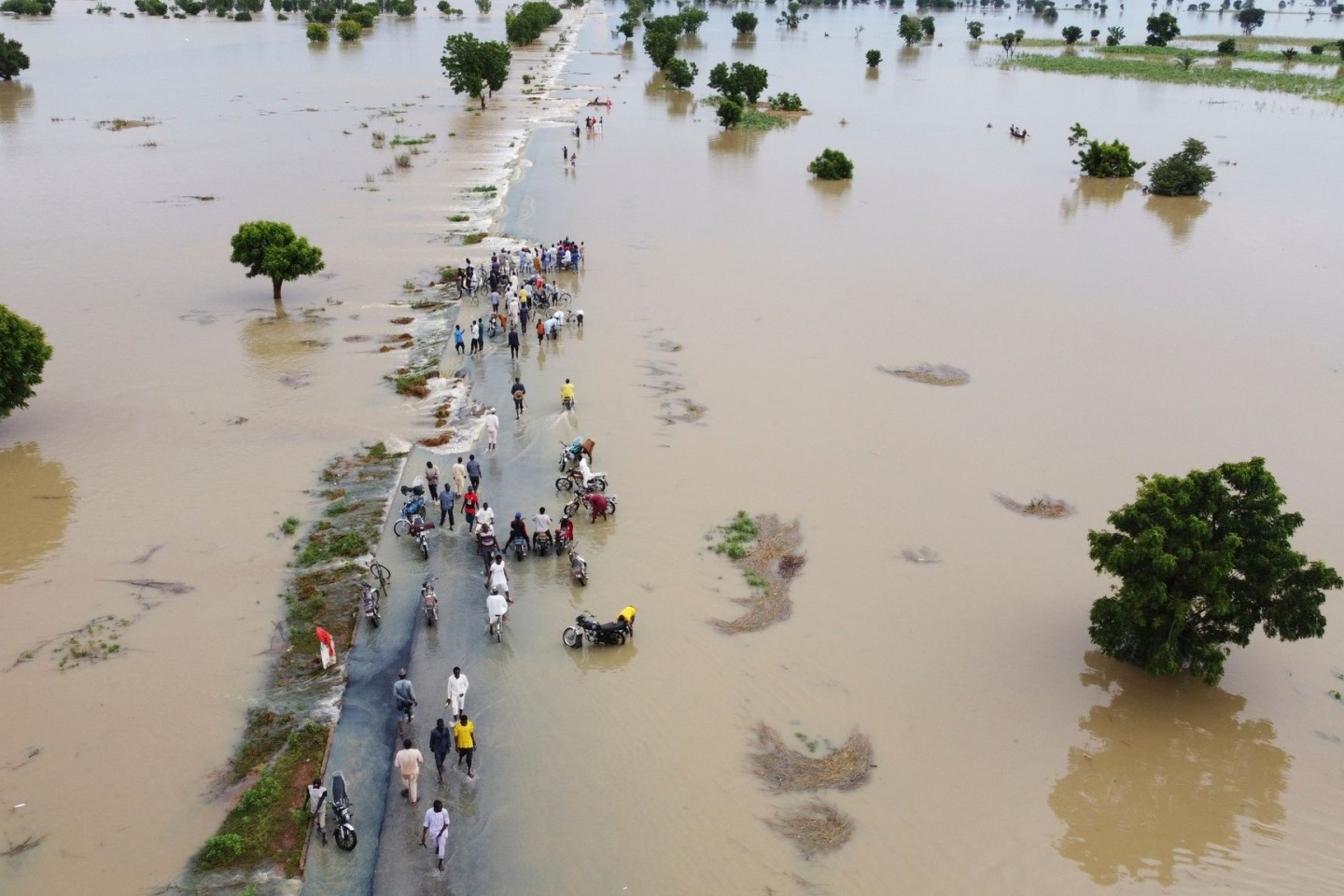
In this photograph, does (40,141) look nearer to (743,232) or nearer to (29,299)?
(29,299)

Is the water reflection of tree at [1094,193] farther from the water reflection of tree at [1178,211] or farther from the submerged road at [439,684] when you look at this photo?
the submerged road at [439,684]

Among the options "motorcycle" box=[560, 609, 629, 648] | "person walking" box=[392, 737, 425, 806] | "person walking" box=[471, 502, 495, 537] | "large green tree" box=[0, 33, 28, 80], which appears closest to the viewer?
"person walking" box=[392, 737, 425, 806]

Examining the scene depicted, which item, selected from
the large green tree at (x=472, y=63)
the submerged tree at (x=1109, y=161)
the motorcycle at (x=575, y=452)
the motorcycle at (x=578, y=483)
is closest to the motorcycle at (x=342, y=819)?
the motorcycle at (x=578, y=483)

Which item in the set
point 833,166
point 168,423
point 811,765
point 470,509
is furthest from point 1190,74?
point 811,765

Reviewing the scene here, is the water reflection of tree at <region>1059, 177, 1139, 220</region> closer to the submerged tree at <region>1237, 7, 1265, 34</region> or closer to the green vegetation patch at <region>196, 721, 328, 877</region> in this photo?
the green vegetation patch at <region>196, 721, 328, 877</region>

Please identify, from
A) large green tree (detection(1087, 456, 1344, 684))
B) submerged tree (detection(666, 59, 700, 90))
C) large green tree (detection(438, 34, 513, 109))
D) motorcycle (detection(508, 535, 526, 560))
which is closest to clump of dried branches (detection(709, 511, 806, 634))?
motorcycle (detection(508, 535, 526, 560))

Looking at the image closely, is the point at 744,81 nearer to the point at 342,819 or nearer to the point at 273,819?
the point at 273,819

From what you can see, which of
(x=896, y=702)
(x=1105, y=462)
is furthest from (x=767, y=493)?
(x=1105, y=462)
